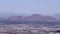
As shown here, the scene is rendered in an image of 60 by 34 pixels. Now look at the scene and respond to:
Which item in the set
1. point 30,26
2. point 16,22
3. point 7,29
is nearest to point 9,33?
point 7,29

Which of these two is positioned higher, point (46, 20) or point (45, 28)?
point (46, 20)

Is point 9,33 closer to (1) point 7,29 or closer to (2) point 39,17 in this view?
(1) point 7,29

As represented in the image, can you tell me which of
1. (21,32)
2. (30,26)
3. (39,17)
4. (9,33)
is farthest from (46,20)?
(9,33)

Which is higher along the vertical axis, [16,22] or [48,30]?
[16,22]

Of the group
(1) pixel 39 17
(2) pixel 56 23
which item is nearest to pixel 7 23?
(1) pixel 39 17

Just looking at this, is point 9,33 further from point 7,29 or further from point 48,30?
point 48,30

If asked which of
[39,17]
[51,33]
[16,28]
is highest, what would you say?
[39,17]

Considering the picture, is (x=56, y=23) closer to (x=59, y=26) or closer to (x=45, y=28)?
(x=59, y=26)
